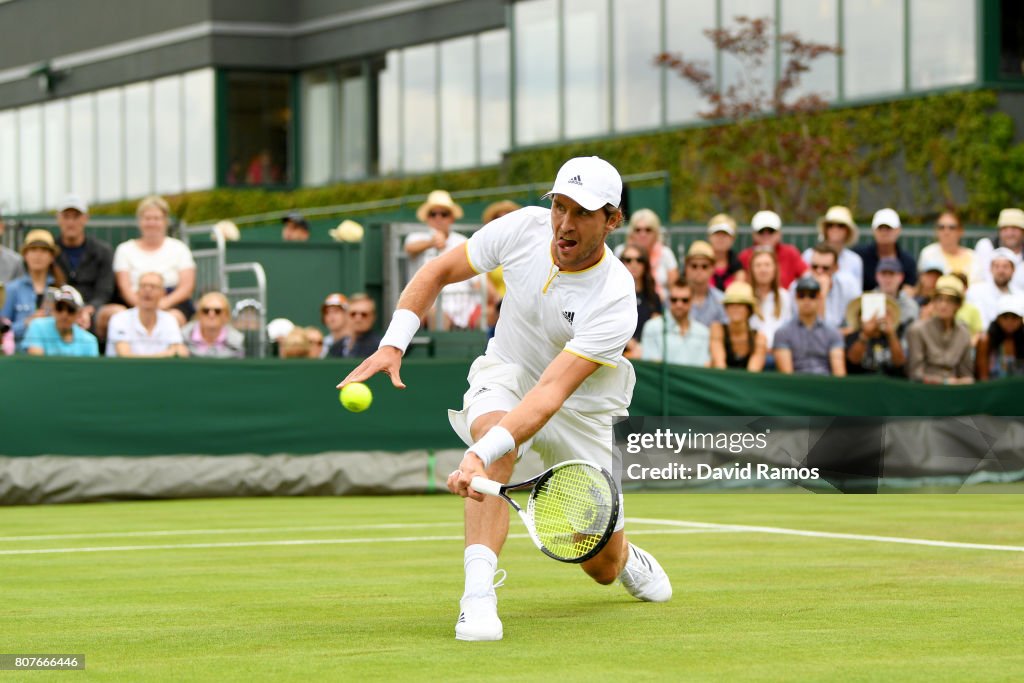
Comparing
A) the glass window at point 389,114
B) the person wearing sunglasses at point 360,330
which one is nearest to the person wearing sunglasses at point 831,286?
the person wearing sunglasses at point 360,330

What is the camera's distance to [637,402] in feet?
47.3

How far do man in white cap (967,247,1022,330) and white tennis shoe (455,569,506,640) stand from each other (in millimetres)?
9986

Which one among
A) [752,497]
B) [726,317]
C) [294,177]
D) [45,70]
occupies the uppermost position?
[45,70]

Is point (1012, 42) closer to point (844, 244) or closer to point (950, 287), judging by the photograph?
point (844, 244)

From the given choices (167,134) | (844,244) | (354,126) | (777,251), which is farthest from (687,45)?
(167,134)

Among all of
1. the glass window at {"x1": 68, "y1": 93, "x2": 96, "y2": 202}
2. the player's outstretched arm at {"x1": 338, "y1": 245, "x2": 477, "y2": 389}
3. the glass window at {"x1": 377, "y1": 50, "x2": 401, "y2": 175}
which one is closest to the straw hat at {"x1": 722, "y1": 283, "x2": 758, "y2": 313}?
the player's outstretched arm at {"x1": 338, "y1": 245, "x2": 477, "y2": 389}

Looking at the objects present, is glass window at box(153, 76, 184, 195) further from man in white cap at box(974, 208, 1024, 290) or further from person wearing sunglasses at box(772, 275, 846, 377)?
person wearing sunglasses at box(772, 275, 846, 377)

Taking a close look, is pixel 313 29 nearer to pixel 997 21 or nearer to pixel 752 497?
pixel 997 21

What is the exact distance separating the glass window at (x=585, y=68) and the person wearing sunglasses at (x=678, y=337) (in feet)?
52.9

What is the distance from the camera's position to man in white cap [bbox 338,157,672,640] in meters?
6.24

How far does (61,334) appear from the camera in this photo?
1368 centimetres

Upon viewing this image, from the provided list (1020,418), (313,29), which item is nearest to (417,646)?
(1020,418)

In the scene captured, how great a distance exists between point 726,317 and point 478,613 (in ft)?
29.1

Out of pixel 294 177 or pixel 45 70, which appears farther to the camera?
pixel 45 70
